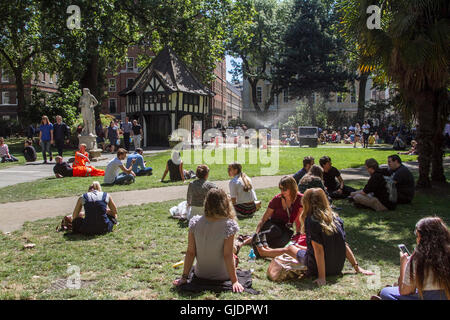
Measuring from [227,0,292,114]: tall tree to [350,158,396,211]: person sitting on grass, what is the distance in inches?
1583

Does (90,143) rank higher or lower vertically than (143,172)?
higher

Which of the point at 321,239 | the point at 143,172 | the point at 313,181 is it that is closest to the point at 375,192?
the point at 313,181

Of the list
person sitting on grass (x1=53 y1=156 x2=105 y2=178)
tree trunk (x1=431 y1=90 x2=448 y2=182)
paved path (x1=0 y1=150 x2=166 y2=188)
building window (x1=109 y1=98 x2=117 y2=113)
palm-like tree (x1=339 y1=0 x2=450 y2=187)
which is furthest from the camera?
building window (x1=109 y1=98 x2=117 y2=113)

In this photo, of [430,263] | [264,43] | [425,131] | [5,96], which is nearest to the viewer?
[430,263]

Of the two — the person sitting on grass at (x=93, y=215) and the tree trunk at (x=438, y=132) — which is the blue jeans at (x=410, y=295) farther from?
the tree trunk at (x=438, y=132)

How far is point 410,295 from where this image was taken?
351cm

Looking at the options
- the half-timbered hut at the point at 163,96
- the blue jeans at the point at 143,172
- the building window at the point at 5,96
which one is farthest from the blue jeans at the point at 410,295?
the building window at the point at 5,96

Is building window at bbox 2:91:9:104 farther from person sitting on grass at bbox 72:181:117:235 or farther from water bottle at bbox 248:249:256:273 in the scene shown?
water bottle at bbox 248:249:256:273

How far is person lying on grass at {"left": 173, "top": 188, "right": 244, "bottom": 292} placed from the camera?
14.1ft

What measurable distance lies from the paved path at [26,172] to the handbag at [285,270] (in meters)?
10.2

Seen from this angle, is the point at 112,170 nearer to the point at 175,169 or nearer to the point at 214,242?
the point at 175,169

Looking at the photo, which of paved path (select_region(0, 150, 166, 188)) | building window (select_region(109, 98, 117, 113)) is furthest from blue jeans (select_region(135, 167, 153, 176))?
building window (select_region(109, 98, 117, 113))

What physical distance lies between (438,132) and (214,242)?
371 inches

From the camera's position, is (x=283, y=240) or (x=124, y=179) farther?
(x=124, y=179)
